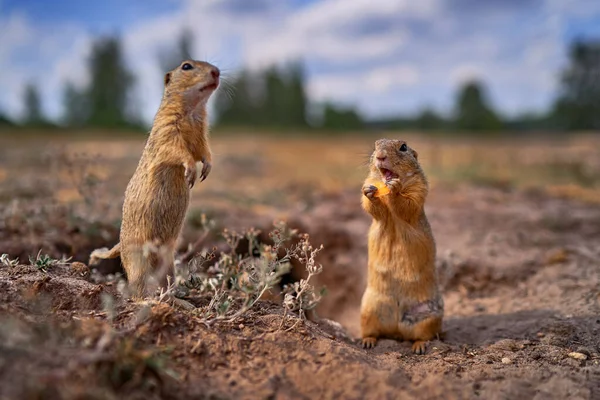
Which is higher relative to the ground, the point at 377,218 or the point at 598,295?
the point at 377,218

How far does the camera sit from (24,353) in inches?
95.3

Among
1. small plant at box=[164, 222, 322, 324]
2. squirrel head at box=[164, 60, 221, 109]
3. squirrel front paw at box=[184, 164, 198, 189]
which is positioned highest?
squirrel head at box=[164, 60, 221, 109]

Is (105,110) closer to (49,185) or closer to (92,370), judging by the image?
(49,185)

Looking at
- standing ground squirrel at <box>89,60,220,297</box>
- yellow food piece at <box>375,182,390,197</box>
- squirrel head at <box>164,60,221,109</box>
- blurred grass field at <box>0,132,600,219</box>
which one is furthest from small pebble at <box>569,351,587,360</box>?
squirrel head at <box>164,60,221,109</box>

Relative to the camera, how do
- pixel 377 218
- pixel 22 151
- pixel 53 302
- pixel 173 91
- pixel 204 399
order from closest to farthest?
pixel 204 399, pixel 53 302, pixel 173 91, pixel 377 218, pixel 22 151

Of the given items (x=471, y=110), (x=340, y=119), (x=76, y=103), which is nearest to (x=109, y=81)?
(x=76, y=103)

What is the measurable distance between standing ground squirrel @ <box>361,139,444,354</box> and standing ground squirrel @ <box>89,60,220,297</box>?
1.44 m

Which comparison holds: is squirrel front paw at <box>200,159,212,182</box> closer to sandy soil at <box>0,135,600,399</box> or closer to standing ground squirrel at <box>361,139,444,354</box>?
sandy soil at <box>0,135,600,399</box>

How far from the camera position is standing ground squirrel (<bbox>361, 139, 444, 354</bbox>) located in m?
4.45

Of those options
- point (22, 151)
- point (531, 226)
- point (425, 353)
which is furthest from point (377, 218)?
point (22, 151)

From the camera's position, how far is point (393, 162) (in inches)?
177

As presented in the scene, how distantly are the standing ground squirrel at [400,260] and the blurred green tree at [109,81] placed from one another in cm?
3824

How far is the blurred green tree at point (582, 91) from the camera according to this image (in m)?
40.7

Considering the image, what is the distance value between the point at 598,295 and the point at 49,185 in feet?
27.8
